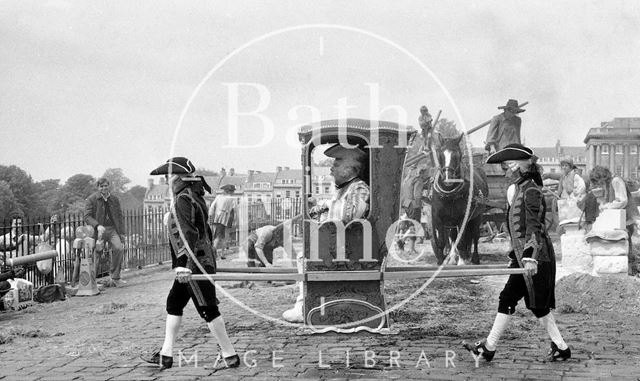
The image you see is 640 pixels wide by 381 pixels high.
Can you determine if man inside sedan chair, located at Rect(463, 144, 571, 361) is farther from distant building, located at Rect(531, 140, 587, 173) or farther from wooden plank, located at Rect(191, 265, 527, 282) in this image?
distant building, located at Rect(531, 140, 587, 173)

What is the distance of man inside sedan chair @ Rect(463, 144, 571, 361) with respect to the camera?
6504 millimetres

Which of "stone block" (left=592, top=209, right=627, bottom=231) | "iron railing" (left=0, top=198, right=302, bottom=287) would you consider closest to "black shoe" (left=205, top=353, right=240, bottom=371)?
"iron railing" (left=0, top=198, right=302, bottom=287)

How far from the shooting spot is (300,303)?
8688 mm

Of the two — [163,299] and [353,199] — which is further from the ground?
[353,199]

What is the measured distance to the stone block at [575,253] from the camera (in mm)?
12820

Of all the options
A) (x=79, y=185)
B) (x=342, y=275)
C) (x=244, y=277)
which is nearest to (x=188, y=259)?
(x=244, y=277)

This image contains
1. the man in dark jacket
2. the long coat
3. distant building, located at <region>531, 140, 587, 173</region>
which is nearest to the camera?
the long coat

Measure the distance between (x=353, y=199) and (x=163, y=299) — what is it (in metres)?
4.95

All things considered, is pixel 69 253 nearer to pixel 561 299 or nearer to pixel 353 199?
pixel 353 199

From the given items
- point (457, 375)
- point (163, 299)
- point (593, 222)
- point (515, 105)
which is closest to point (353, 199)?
point (457, 375)

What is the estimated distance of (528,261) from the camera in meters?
6.49

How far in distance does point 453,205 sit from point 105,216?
6.58 meters

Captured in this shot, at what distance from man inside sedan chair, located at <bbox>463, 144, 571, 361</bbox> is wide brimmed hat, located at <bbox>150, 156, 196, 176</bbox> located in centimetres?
272

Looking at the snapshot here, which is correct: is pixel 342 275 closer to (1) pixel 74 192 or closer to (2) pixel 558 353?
(2) pixel 558 353
